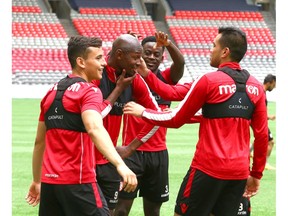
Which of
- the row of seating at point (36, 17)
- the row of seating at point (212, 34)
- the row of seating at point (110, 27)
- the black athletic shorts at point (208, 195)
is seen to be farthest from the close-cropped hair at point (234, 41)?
the row of seating at point (36, 17)

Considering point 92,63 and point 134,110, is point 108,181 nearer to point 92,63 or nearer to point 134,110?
point 134,110

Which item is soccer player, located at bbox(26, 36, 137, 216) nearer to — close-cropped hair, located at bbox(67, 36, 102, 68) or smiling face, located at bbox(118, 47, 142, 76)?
close-cropped hair, located at bbox(67, 36, 102, 68)

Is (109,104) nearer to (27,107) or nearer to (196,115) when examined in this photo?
(196,115)

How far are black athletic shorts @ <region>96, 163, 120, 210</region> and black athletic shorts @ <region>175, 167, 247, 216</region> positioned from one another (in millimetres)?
928

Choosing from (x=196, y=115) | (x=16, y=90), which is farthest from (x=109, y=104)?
(x=16, y=90)

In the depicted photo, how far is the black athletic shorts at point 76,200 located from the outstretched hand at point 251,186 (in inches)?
59.7

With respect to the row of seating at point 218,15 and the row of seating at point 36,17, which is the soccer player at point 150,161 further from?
the row of seating at point 218,15

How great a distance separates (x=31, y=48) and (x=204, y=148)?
3934 cm

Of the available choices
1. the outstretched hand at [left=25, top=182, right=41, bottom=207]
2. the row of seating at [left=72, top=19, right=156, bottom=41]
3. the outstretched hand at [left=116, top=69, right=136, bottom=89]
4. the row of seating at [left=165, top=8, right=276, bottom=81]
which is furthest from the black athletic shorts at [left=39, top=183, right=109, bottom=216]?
the row of seating at [left=72, top=19, right=156, bottom=41]

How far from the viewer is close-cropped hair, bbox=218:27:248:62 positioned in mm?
6188

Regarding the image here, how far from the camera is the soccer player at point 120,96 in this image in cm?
660

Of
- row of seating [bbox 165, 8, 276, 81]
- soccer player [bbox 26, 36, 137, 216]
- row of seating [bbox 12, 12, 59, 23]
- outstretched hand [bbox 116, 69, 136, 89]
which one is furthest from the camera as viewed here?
row of seating [bbox 12, 12, 59, 23]

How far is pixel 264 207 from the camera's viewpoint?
1109 centimetres

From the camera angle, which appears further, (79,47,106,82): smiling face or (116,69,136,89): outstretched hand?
(116,69,136,89): outstretched hand
